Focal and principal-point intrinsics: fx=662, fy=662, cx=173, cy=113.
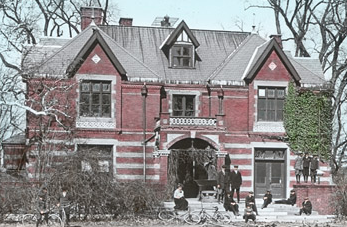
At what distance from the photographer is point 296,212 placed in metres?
30.3

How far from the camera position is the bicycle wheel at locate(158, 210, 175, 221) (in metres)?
26.5

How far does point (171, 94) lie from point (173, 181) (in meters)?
5.31

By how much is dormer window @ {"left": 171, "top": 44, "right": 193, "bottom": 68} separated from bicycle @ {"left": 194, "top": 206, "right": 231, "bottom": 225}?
466 inches

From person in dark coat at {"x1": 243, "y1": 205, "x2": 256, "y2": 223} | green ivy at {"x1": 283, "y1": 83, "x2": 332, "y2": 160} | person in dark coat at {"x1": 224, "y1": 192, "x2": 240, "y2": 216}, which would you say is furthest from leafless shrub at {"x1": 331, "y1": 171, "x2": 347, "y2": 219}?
green ivy at {"x1": 283, "y1": 83, "x2": 332, "y2": 160}

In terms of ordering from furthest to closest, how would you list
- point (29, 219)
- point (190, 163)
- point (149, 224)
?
point (190, 163) < point (149, 224) < point (29, 219)

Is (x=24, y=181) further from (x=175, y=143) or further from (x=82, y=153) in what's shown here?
(x=175, y=143)

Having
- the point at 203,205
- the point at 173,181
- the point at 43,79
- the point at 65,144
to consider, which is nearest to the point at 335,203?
the point at 203,205

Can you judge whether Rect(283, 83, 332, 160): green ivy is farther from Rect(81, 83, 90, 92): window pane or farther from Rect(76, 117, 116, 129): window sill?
Rect(81, 83, 90, 92): window pane

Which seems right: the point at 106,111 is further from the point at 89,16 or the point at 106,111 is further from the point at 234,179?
the point at 234,179

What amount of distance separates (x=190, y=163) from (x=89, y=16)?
10.6 m

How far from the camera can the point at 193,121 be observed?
33656 mm

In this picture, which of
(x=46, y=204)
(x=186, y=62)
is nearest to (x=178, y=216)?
(x=46, y=204)

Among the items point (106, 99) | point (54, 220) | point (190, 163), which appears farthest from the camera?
point (190, 163)

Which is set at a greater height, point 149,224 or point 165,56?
→ point 165,56
